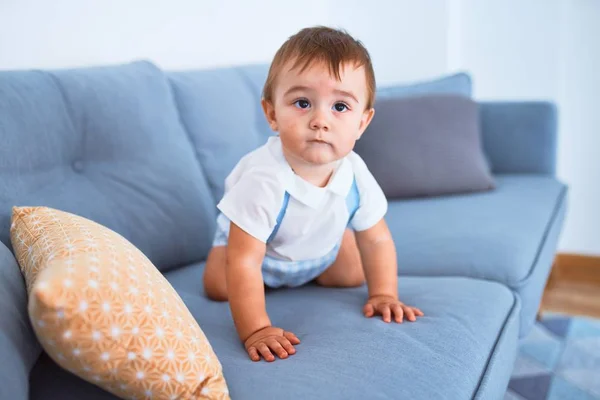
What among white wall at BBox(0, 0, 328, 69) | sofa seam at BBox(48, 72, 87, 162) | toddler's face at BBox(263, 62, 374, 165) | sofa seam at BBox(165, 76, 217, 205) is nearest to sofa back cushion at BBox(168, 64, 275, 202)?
sofa seam at BBox(165, 76, 217, 205)

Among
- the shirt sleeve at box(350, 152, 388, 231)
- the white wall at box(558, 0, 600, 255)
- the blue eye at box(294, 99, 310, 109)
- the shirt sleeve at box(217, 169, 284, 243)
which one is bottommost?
the white wall at box(558, 0, 600, 255)

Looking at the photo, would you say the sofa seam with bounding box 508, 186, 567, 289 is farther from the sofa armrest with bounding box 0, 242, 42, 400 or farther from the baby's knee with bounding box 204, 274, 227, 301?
the sofa armrest with bounding box 0, 242, 42, 400

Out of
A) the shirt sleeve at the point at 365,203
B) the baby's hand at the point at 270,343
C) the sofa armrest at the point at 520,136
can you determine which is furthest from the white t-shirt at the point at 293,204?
the sofa armrest at the point at 520,136

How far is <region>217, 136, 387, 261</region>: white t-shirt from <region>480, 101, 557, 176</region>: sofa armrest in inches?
52.9

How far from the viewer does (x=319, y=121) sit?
4.62 feet

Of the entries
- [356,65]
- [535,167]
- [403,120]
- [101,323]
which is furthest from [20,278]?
[535,167]

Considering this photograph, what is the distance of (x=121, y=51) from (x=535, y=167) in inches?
61.3

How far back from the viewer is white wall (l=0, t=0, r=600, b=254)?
2826 mm

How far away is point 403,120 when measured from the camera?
2549 millimetres

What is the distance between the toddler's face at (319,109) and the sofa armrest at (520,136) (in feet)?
4.97

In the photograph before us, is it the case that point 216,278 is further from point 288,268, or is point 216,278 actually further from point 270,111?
point 270,111

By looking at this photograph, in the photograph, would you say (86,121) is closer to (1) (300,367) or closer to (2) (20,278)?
(2) (20,278)

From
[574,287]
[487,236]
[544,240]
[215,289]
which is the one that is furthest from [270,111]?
[574,287]

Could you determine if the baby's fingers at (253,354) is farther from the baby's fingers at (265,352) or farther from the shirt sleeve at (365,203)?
the shirt sleeve at (365,203)
